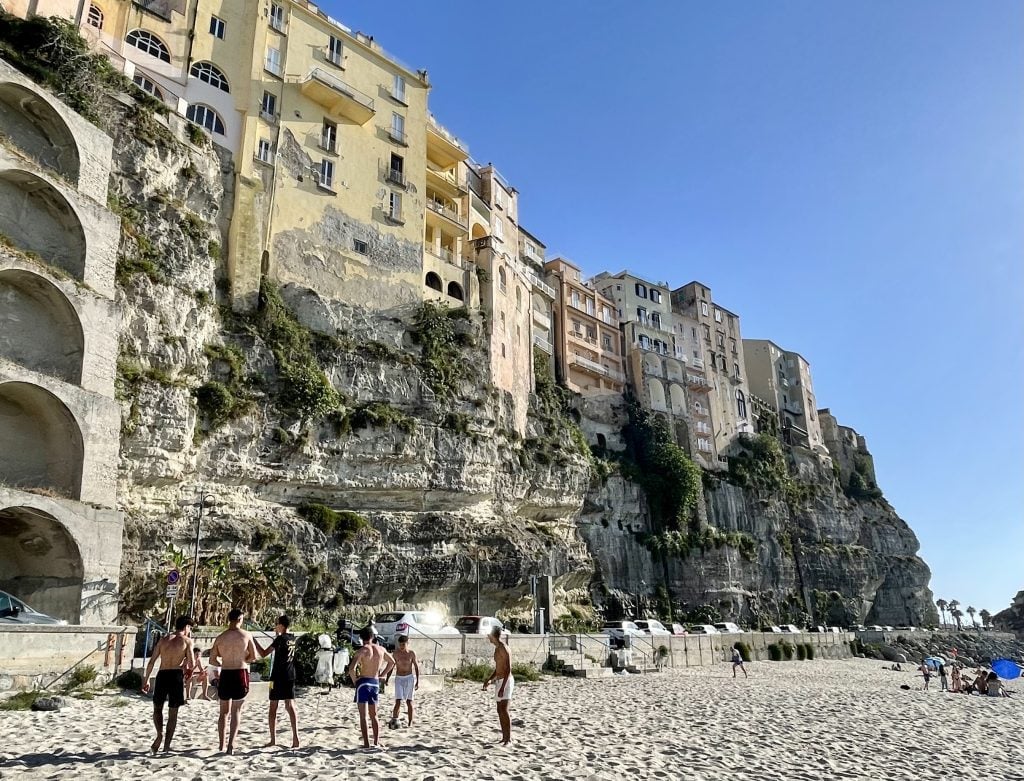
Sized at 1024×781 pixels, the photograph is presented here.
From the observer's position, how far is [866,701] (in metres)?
23.4

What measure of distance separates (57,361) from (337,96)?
847 inches

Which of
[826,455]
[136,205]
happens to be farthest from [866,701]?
[826,455]

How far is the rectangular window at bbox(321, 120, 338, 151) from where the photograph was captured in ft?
123

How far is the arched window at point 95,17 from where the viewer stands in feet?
99.0

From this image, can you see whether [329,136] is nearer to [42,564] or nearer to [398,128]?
[398,128]

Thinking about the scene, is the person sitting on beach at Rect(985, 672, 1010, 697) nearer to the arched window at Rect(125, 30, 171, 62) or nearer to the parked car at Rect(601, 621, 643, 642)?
the parked car at Rect(601, 621, 643, 642)

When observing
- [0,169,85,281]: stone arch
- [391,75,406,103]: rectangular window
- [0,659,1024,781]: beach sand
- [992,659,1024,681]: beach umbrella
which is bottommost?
[992,659,1024,681]: beach umbrella

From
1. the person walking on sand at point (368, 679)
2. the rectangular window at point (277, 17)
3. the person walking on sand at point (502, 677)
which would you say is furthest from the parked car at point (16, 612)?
the rectangular window at point (277, 17)

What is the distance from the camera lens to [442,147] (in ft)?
150

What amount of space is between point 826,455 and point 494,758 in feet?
263

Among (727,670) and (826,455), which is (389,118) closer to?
(727,670)

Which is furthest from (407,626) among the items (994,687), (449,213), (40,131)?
(449,213)

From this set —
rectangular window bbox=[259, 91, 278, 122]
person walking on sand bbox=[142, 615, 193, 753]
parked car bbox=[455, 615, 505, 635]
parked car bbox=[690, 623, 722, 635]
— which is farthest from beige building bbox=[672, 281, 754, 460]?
person walking on sand bbox=[142, 615, 193, 753]

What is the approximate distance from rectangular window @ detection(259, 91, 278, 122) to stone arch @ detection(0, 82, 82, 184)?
1183 centimetres
